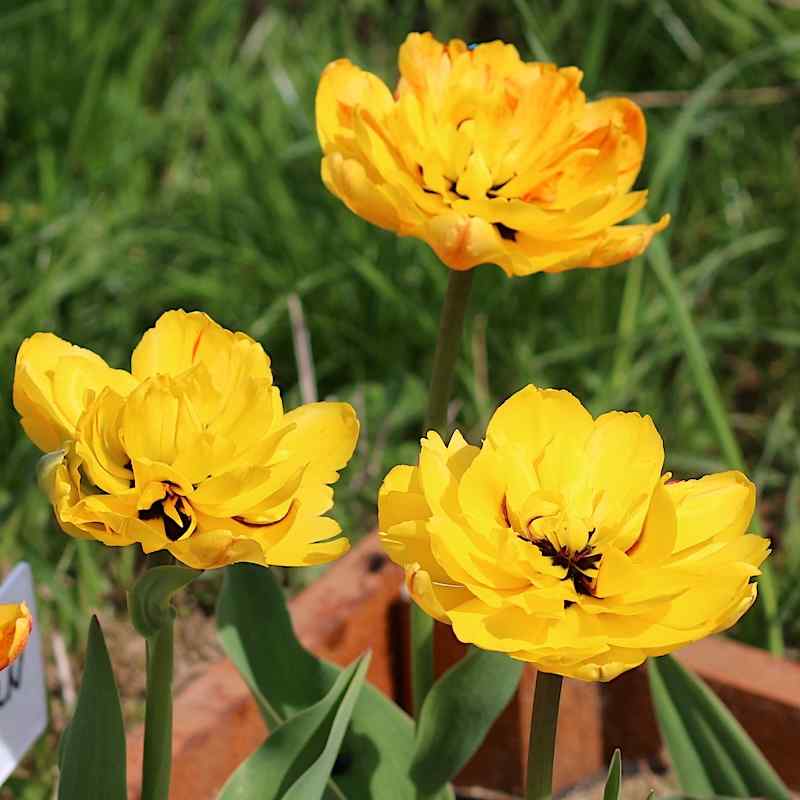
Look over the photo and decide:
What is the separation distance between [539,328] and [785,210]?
0.41m

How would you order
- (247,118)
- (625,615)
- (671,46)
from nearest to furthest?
(625,615) → (247,118) → (671,46)

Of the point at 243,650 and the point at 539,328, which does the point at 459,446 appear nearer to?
the point at 243,650

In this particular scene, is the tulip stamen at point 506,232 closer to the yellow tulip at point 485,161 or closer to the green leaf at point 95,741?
the yellow tulip at point 485,161

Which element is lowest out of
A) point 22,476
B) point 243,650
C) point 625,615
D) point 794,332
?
point 794,332

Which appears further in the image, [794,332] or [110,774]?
[794,332]

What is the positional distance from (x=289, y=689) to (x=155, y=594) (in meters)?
0.29

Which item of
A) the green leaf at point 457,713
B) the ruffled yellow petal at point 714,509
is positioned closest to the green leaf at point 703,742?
the green leaf at point 457,713

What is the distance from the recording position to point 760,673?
111 cm

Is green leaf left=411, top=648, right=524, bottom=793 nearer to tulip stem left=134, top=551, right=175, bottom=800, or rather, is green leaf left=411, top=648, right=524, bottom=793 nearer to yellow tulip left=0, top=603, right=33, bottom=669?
tulip stem left=134, top=551, right=175, bottom=800

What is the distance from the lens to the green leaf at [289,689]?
88 cm

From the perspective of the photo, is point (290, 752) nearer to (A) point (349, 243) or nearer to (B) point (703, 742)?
(B) point (703, 742)

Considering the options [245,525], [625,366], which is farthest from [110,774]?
[625,366]

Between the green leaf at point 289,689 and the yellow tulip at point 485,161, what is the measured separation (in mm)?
257

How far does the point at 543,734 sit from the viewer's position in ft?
2.16
